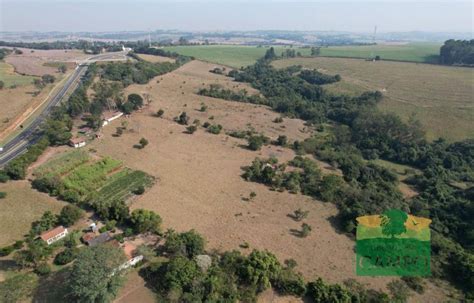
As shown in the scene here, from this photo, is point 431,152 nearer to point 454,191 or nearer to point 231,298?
point 454,191

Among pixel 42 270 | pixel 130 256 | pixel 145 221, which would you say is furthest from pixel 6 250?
pixel 145 221

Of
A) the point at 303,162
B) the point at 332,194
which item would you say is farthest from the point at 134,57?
the point at 332,194

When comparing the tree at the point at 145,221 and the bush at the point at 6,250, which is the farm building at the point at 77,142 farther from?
the tree at the point at 145,221

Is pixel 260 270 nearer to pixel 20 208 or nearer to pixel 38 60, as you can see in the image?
pixel 20 208


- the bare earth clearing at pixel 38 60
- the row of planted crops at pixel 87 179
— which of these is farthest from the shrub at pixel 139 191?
the bare earth clearing at pixel 38 60

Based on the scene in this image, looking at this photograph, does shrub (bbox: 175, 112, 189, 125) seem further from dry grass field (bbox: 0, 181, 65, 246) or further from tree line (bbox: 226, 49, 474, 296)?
dry grass field (bbox: 0, 181, 65, 246)

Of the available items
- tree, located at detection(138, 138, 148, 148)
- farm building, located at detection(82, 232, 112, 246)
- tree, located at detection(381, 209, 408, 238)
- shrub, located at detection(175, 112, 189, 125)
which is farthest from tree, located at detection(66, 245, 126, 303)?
shrub, located at detection(175, 112, 189, 125)

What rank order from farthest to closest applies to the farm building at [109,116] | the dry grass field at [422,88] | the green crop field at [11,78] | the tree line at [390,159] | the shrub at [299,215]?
the green crop field at [11,78], the dry grass field at [422,88], the farm building at [109,116], the shrub at [299,215], the tree line at [390,159]
